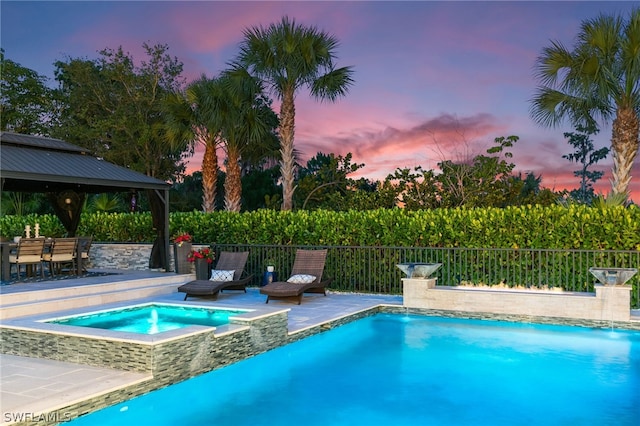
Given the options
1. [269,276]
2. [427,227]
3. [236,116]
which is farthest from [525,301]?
[236,116]

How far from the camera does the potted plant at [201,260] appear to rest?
1348 centimetres

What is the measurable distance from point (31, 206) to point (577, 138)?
114 feet

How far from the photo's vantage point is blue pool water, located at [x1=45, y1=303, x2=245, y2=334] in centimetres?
890

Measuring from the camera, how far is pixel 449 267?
12281mm

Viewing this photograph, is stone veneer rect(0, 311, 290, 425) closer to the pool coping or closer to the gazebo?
the pool coping

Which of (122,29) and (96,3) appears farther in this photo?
(122,29)

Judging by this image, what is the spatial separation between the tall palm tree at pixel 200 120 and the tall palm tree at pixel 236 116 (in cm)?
30

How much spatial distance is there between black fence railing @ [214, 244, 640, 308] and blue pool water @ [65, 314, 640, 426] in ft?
6.29

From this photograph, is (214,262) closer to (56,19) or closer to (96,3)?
(96,3)

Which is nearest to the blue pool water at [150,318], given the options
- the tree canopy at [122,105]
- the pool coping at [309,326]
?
the pool coping at [309,326]

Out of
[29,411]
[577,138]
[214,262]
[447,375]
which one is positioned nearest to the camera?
[29,411]

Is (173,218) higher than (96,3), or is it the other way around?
(96,3)

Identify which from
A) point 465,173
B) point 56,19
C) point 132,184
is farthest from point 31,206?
point 465,173
